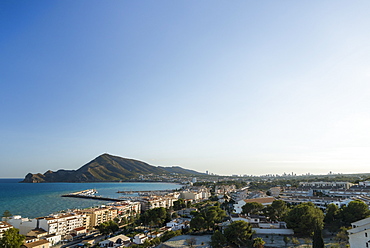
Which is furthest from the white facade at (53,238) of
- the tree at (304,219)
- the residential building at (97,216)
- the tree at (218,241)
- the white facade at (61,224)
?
the tree at (304,219)

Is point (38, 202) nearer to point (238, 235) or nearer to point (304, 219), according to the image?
point (238, 235)

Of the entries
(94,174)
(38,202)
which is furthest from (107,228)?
(94,174)

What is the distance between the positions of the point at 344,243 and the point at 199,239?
27.5ft

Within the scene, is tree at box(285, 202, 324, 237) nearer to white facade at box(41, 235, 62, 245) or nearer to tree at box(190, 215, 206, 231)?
tree at box(190, 215, 206, 231)

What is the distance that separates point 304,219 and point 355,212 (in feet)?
13.6

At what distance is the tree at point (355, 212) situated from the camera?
16.6 meters

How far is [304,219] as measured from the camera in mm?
15516

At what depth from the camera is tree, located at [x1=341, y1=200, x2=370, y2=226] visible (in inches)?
653

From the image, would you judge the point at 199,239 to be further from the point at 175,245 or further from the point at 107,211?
the point at 107,211

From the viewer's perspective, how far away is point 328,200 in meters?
26.0

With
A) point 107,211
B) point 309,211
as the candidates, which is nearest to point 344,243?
point 309,211

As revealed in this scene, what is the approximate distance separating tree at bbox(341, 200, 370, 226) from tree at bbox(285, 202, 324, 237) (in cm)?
240

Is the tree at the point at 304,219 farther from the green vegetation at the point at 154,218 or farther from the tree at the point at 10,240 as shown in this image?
the tree at the point at 10,240

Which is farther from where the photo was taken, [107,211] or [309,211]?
[107,211]
